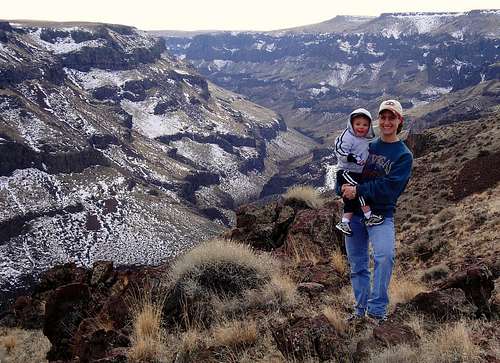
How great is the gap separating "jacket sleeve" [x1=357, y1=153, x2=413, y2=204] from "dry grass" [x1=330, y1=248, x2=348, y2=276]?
12.6 feet

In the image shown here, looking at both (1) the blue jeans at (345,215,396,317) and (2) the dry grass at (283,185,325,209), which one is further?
(2) the dry grass at (283,185,325,209)

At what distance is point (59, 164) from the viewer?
15325 centimetres

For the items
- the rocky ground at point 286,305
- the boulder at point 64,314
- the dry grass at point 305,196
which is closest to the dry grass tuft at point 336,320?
the rocky ground at point 286,305

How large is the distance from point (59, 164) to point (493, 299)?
6227 inches

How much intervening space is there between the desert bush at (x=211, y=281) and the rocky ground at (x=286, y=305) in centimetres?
2

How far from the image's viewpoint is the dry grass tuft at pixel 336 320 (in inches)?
277

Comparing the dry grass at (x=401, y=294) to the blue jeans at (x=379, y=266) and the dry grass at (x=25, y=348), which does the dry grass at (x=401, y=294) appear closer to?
the blue jeans at (x=379, y=266)

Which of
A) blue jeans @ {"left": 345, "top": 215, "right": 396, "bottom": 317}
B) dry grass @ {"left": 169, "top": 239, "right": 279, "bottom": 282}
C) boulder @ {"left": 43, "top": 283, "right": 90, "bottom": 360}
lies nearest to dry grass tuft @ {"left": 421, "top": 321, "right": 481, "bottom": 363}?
blue jeans @ {"left": 345, "top": 215, "right": 396, "bottom": 317}

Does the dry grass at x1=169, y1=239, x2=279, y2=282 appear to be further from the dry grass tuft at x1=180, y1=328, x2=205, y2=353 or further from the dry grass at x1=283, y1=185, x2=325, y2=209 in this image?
the dry grass at x1=283, y1=185, x2=325, y2=209

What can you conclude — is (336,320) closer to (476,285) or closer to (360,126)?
(476,285)

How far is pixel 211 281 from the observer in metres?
9.20

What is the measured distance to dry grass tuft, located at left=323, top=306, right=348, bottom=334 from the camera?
703 cm

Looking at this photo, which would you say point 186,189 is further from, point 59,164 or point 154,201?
point 59,164

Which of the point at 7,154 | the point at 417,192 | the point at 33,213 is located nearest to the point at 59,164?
the point at 7,154
